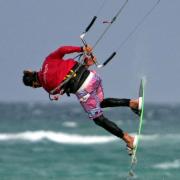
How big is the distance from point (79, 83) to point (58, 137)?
4743 cm

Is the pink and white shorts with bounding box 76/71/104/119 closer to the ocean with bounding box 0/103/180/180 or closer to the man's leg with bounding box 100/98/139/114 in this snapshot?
the man's leg with bounding box 100/98/139/114

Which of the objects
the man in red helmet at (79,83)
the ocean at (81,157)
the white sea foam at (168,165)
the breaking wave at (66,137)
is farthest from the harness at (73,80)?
the breaking wave at (66,137)

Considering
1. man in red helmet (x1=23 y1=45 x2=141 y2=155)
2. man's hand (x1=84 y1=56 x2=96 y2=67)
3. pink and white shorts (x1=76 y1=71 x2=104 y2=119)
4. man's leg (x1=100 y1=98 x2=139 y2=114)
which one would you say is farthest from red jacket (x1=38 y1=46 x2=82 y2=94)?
man's leg (x1=100 y1=98 x2=139 y2=114)

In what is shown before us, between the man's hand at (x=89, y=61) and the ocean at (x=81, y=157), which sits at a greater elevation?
the man's hand at (x=89, y=61)

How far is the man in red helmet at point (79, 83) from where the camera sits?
740 inches

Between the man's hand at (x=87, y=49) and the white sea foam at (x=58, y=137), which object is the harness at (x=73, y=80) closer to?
the man's hand at (x=87, y=49)

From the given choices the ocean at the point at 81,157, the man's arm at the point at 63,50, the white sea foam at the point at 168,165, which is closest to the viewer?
the man's arm at the point at 63,50

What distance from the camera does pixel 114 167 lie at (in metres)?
45.5

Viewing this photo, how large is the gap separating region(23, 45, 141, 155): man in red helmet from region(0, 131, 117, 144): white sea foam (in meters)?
42.7

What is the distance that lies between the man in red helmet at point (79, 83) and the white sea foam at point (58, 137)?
4272cm

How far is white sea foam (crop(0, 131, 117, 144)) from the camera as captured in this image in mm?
63344

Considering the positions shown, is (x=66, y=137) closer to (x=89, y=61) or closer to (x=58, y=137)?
(x=58, y=137)

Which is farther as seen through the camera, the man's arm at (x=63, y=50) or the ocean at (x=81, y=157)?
the ocean at (x=81, y=157)

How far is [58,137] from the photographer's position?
66312 millimetres
